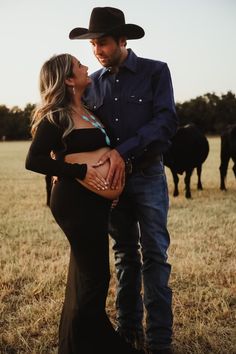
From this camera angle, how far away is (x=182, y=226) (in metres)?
7.56

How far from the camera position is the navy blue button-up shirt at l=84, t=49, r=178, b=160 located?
→ 10.2ft

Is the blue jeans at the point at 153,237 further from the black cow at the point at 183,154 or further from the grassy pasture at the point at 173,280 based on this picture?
the black cow at the point at 183,154

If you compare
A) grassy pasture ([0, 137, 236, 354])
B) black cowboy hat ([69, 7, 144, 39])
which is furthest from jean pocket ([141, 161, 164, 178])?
grassy pasture ([0, 137, 236, 354])

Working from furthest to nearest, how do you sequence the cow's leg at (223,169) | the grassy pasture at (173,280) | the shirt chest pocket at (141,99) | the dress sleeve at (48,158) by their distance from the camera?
the cow's leg at (223,169) → the grassy pasture at (173,280) → the shirt chest pocket at (141,99) → the dress sleeve at (48,158)

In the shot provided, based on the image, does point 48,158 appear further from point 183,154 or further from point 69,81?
point 183,154

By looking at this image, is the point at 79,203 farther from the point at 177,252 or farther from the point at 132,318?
Answer: the point at 177,252

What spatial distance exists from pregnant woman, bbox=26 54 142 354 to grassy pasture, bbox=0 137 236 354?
0.63m

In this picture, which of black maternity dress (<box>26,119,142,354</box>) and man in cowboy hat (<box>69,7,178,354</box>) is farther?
man in cowboy hat (<box>69,7,178,354</box>)

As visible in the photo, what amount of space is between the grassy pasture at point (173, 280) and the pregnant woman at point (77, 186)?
2.06 feet

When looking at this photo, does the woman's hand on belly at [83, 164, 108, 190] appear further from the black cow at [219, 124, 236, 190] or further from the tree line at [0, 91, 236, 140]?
the tree line at [0, 91, 236, 140]

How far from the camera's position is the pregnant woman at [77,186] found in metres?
2.76

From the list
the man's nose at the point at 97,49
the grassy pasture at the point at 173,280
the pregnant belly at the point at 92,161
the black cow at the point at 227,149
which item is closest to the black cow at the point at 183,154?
the black cow at the point at 227,149

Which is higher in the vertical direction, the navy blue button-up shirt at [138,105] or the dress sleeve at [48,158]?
the navy blue button-up shirt at [138,105]

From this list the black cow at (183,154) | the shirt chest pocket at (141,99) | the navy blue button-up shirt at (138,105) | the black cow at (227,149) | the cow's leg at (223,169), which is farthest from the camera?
the black cow at (227,149)
